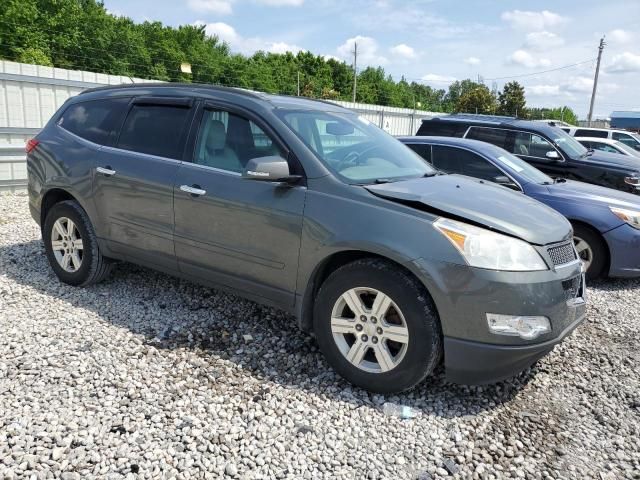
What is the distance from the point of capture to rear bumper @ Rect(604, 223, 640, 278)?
5398 mm

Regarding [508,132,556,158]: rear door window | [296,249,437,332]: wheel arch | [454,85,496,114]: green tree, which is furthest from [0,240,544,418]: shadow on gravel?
[454,85,496,114]: green tree

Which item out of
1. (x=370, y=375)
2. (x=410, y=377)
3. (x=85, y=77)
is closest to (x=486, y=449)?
(x=410, y=377)

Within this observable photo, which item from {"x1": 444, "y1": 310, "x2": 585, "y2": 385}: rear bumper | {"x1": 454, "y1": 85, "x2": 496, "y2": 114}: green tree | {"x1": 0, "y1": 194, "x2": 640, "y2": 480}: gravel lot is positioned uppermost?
{"x1": 454, "y1": 85, "x2": 496, "y2": 114}: green tree

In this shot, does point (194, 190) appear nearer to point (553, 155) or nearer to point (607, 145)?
point (553, 155)

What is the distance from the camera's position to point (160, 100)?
421cm

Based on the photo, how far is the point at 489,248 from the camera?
2869mm

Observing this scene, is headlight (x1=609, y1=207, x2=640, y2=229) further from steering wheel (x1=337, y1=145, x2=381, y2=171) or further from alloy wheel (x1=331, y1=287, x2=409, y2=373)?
alloy wheel (x1=331, y1=287, x2=409, y2=373)

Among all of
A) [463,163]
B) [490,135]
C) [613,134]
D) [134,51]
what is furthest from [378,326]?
[134,51]

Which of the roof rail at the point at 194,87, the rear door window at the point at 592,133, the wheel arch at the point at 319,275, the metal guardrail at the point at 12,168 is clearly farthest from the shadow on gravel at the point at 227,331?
the rear door window at the point at 592,133

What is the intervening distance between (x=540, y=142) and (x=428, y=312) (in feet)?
20.2

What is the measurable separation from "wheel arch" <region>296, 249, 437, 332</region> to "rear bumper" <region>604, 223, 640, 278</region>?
3.57 m

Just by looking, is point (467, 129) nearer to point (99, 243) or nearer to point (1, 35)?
point (99, 243)

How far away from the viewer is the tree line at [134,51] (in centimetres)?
2862

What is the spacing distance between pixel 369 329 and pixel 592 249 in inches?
144
